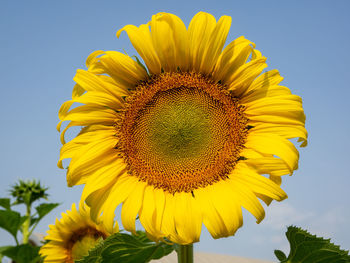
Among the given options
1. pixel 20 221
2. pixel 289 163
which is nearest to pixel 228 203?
pixel 289 163

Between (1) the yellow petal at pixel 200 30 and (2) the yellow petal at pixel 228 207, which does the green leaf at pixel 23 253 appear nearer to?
(2) the yellow petal at pixel 228 207

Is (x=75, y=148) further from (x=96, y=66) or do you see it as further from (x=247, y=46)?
(x=247, y=46)

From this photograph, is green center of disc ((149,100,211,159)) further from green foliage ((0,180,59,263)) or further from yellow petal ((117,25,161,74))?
green foliage ((0,180,59,263))

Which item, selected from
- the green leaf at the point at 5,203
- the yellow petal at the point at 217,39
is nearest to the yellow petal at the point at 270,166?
the yellow petal at the point at 217,39

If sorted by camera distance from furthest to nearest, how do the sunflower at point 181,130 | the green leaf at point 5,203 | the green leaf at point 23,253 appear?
the green leaf at point 5,203, the green leaf at point 23,253, the sunflower at point 181,130

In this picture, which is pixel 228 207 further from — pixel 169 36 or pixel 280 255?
pixel 169 36

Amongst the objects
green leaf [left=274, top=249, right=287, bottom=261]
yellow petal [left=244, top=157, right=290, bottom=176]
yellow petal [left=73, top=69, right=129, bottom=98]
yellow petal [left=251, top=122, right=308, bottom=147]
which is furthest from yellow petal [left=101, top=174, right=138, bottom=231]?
green leaf [left=274, top=249, right=287, bottom=261]
